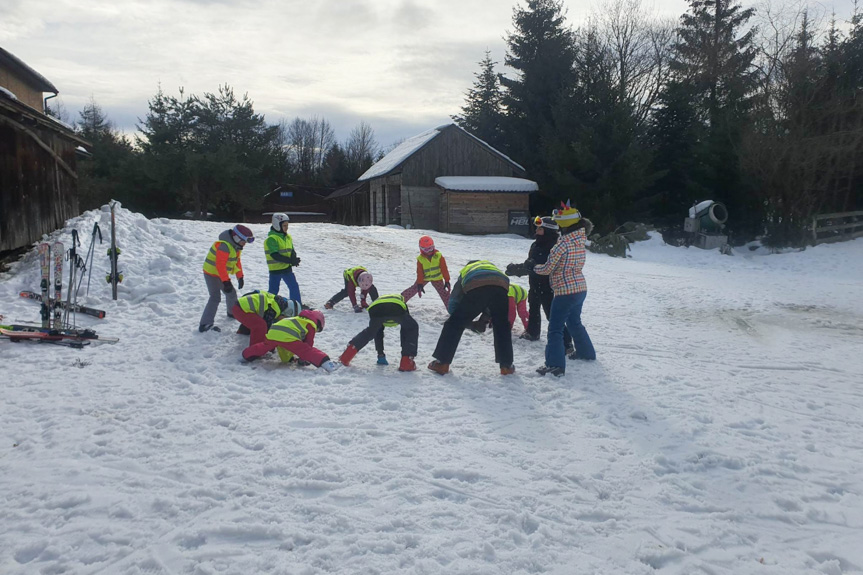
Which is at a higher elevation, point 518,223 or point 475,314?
point 518,223

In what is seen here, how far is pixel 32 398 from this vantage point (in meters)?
5.43

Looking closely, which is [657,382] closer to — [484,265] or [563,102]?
[484,265]

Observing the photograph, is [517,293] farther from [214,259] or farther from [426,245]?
[214,259]

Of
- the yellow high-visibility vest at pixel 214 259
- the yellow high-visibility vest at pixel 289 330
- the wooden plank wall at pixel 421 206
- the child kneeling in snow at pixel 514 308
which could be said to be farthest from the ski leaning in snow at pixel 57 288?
the wooden plank wall at pixel 421 206

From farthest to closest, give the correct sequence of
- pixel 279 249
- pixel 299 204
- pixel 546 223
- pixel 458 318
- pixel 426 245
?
pixel 299 204, pixel 426 245, pixel 279 249, pixel 546 223, pixel 458 318

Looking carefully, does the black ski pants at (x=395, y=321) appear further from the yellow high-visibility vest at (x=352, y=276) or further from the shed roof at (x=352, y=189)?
the shed roof at (x=352, y=189)

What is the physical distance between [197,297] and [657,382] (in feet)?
24.2

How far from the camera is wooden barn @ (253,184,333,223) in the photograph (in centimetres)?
4203

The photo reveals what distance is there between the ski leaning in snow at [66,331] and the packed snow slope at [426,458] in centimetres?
26

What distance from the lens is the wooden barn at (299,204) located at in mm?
42031

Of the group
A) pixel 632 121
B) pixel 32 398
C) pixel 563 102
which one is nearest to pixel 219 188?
pixel 563 102

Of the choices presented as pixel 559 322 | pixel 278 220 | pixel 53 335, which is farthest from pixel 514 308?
pixel 53 335

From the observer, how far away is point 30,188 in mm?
11094

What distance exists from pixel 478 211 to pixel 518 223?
6.44 ft
